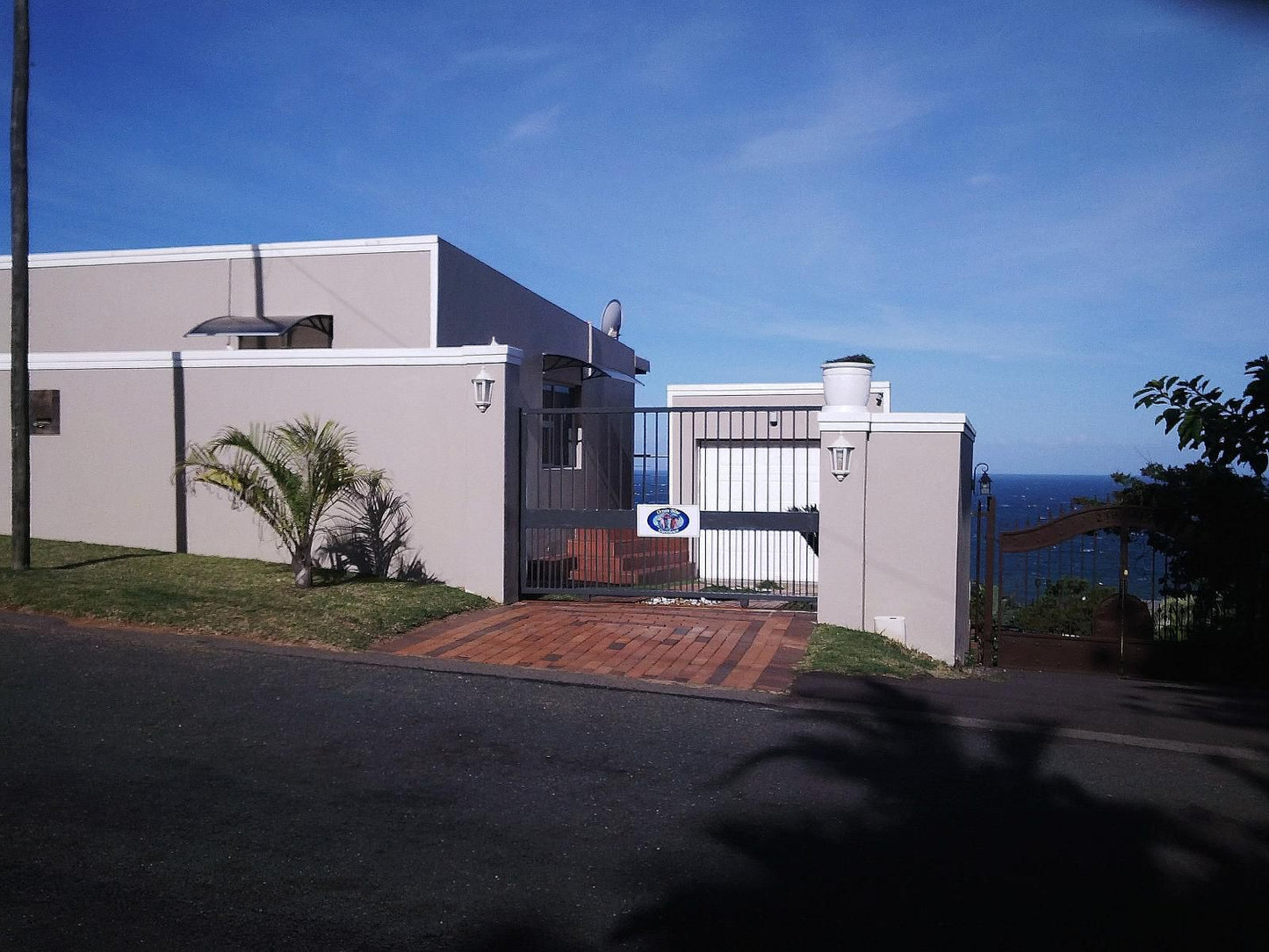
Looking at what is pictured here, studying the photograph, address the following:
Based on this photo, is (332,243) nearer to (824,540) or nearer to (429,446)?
(429,446)

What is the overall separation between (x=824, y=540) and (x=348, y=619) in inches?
180

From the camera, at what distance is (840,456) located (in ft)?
32.1

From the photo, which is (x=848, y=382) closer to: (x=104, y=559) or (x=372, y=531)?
(x=372, y=531)

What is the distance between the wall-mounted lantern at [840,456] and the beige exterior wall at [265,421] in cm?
345

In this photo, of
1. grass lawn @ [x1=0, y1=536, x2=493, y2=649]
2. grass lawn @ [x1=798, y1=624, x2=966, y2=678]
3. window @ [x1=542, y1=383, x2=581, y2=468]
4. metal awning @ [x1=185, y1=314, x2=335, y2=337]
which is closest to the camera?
grass lawn @ [x1=798, y1=624, x2=966, y2=678]

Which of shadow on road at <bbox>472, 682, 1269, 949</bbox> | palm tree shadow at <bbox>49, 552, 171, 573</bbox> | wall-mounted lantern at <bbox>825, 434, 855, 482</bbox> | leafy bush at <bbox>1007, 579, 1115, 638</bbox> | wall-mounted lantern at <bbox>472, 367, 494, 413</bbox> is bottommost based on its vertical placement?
leafy bush at <bbox>1007, 579, 1115, 638</bbox>

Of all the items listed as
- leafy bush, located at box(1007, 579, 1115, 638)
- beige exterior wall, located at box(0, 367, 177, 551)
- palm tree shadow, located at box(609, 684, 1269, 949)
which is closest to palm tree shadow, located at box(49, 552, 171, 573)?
beige exterior wall, located at box(0, 367, 177, 551)

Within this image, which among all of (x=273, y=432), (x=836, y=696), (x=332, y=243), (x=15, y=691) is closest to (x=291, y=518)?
(x=273, y=432)

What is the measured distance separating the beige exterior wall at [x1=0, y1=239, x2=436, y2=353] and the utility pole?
13.2ft

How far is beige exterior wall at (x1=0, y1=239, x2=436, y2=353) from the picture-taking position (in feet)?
45.2

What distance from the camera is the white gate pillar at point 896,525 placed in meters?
9.62

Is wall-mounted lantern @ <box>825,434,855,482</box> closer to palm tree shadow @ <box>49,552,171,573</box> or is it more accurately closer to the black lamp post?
the black lamp post

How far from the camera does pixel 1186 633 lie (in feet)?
34.6

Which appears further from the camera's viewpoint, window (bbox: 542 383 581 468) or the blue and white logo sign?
window (bbox: 542 383 581 468)
